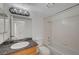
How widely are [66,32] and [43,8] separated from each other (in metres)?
0.44

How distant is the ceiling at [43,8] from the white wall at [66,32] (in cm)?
7

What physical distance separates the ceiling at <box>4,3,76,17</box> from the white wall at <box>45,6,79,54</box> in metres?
0.07

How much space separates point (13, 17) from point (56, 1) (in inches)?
20.6

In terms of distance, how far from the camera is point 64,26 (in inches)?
35.3

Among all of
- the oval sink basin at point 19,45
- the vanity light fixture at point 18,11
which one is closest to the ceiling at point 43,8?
the vanity light fixture at point 18,11

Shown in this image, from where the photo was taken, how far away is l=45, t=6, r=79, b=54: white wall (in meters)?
0.83

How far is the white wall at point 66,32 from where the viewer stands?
83 cm

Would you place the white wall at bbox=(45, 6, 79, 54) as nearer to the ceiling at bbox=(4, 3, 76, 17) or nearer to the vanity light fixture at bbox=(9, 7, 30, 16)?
the ceiling at bbox=(4, 3, 76, 17)

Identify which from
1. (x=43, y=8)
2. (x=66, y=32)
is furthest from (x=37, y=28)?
(x=66, y=32)

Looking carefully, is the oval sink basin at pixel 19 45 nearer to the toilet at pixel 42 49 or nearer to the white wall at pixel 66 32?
the toilet at pixel 42 49

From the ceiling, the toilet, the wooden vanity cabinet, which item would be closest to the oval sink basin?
the wooden vanity cabinet

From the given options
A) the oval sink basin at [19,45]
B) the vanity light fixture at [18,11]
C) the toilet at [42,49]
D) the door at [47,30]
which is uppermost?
the vanity light fixture at [18,11]
